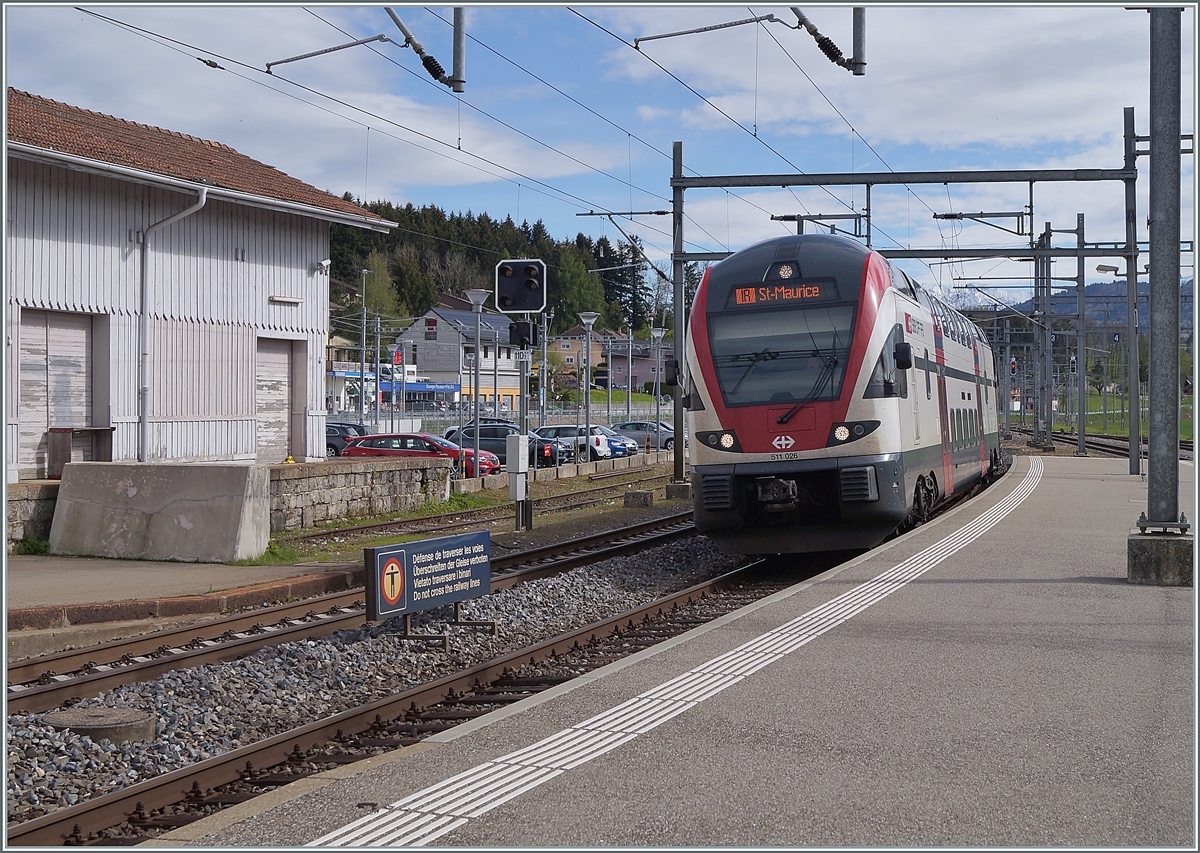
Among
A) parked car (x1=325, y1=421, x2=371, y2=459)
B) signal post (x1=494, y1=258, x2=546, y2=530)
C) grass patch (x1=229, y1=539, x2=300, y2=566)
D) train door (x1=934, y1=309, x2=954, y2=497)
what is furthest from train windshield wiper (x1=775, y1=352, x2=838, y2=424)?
parked car (x1=325, y1=421, x2=371, y2=459)

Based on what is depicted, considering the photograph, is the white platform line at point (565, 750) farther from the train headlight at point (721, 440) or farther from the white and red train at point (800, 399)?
the train headlight at point (721, 440)

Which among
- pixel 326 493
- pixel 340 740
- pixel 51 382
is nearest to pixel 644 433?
pixel 326 493

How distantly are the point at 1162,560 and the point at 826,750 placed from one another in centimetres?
647

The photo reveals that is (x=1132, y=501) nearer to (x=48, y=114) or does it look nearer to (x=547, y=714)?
(x=547, y=714)

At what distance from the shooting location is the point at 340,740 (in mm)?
7262

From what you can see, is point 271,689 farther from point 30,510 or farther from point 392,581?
point 30,510

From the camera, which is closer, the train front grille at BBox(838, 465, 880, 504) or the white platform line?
the white platform line

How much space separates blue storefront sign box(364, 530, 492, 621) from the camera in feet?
29.2

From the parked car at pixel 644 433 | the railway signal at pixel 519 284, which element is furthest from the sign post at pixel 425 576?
the parked car at pixel 644 433

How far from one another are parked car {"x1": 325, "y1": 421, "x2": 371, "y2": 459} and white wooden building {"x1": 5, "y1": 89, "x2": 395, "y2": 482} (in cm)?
1364

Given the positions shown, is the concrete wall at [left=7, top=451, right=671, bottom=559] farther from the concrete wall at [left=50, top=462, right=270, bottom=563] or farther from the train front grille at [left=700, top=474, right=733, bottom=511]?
the train front grille at [left=700, top=474, right=733, bottom=511]

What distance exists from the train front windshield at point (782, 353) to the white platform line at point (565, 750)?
11.1 feet

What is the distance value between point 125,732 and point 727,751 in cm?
364

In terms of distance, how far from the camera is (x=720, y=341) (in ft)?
43.9
